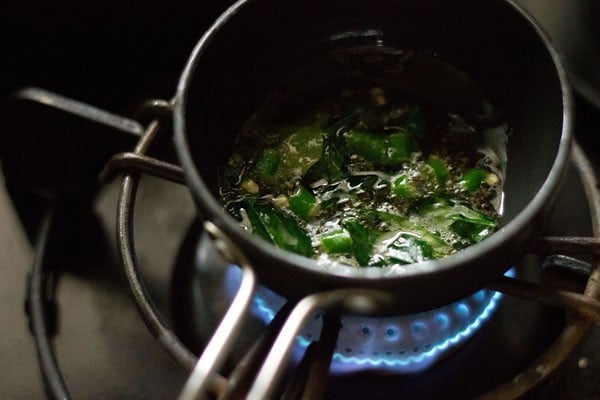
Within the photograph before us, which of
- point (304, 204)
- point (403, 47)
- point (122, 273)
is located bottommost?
point (122, 273)

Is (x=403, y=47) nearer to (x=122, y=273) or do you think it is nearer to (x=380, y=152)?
(x=380, y=152)

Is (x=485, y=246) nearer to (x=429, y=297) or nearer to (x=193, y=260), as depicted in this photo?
(x=429, y=297)

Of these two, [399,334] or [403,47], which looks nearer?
[399,334]

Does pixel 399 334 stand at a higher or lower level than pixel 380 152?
lower

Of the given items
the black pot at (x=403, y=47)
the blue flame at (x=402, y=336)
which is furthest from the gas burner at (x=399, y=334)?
the black pot at (x=403, y=47)

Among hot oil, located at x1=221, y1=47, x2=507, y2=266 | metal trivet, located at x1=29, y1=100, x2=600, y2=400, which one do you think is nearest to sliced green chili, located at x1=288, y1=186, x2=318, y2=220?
hot oil, located at x1=221, y1=47, x2=507, y2=266

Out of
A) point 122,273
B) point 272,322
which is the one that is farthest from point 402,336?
point 122,273
